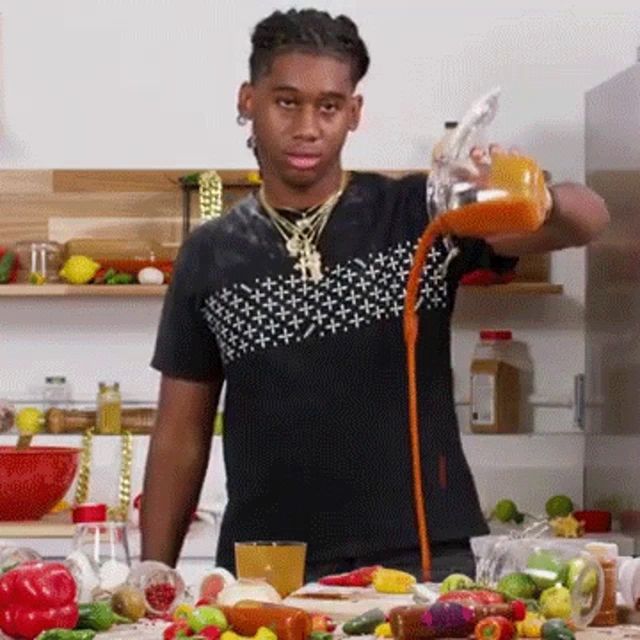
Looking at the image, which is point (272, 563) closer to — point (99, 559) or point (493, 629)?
point (99, 559)

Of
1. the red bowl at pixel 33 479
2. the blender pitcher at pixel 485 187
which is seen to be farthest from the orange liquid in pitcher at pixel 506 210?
the red bowl at pixel 33 479

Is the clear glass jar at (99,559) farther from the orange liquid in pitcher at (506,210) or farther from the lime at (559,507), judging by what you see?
the lime at (559,507)

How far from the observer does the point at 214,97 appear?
453cm

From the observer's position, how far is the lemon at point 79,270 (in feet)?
14.4

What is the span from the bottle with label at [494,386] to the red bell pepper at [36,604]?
2756 millimetres

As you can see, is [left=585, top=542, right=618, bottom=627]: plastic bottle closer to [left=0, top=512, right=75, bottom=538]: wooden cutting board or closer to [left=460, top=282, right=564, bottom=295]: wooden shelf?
[left=0, top=512, right=75, bottom=538]: wooden cutting board

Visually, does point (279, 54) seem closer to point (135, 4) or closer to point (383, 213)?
point (383, 213)

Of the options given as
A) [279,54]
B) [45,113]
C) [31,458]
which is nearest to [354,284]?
[279,54]

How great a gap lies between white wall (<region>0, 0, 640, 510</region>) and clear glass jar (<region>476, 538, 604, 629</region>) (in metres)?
2.66

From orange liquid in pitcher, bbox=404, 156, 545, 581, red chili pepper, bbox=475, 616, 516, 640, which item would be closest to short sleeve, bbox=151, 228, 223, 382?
orange liquid in pitcher, bbox=404, 156, 545, 581

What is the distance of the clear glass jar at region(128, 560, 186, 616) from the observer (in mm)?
1860

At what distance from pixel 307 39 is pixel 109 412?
215 centimetres

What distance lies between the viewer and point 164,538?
244 cm

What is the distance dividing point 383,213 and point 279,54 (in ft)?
0.81
